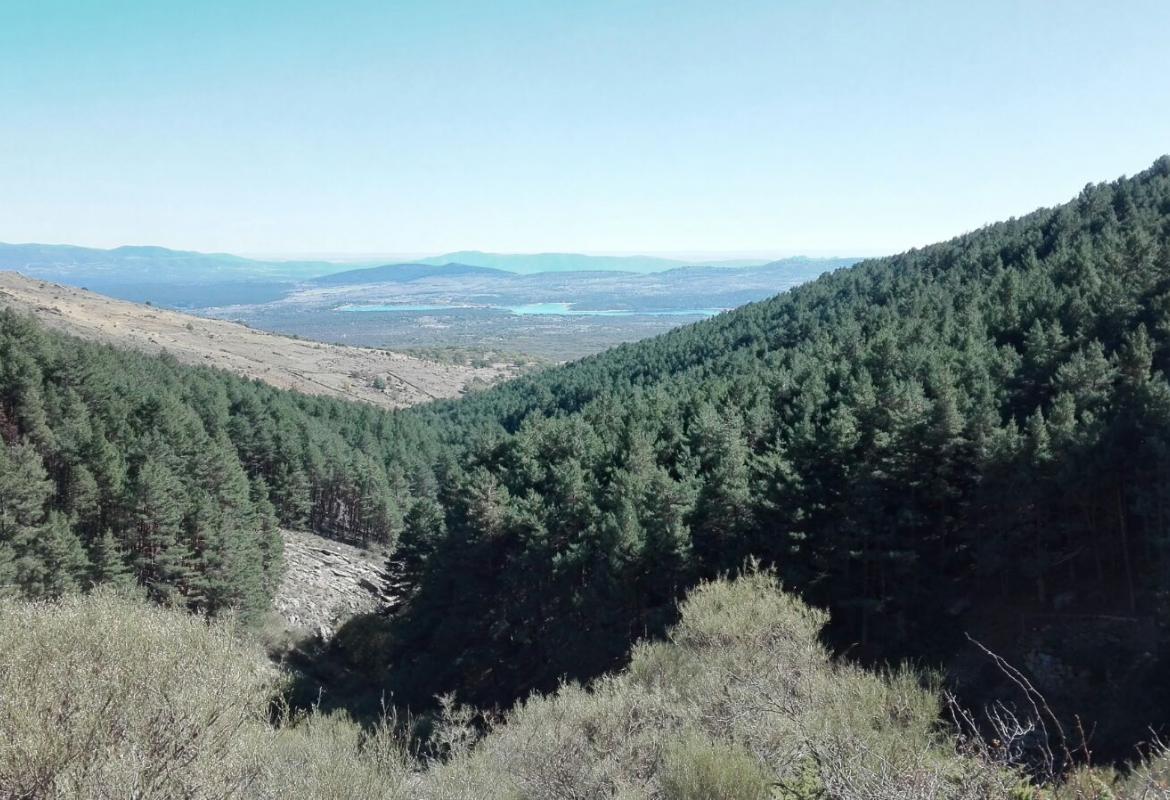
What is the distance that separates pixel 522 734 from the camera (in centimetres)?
1432

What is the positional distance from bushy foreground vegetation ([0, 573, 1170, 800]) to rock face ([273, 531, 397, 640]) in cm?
2474

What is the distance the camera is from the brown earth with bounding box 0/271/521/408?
122062mm

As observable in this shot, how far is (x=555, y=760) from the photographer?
12.5m

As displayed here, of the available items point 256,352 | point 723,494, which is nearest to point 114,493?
point 723,494

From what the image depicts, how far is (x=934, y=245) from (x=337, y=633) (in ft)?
300

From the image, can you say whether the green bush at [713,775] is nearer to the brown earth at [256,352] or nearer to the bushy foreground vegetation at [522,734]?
the bushy foreground vegetation at [522,734]

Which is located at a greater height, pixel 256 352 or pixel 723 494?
pixel 723 494

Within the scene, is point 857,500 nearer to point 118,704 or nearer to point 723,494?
point 723,494

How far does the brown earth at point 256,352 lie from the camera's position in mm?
122062

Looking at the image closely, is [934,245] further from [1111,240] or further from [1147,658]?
[1147,658]

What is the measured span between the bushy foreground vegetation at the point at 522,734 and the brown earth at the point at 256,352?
107282 mm

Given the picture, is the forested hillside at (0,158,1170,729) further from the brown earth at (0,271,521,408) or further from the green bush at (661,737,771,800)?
the brown earth at (0,271,521,408)

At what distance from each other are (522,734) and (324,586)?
3379cm

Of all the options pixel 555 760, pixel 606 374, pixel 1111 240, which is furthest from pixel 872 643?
Result: pixel 606 374
